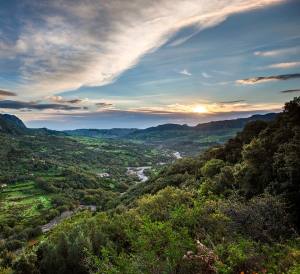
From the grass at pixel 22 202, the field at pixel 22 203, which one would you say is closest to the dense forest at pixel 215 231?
the field at pixel 22 203

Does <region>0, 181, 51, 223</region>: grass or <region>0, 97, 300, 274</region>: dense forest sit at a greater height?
<region>0, 97, 300, 274</region>: dense forest

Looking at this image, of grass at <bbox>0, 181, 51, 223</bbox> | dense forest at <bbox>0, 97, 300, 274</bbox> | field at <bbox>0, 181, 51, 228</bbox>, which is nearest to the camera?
dense forest at <bbox>0, 97, 300, 274</bbox>

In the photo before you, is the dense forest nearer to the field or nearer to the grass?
the field

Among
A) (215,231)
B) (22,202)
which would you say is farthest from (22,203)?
(215,231)

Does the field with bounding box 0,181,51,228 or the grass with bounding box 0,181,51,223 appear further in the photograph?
the grass with bounding box 0,181,51,223

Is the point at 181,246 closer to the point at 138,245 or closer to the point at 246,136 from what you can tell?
the point at 138,245

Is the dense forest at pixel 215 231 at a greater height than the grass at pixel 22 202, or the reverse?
the dense forest at pixel 215 231

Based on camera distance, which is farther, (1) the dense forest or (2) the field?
(2) the field

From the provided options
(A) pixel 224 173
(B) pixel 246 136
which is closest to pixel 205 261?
(A) pixel 224 173

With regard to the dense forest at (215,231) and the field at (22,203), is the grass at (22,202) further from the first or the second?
the dense forest at (215,231)

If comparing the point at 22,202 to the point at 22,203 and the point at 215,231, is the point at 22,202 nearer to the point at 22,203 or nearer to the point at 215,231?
the point at 22,203

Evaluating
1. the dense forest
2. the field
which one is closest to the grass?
the field

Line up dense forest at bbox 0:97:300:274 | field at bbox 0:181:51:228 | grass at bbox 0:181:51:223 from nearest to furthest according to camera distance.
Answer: dense forest at bbox 0:97:300:274 → field at bbox 0:181:51:228 → grass at bbox 0:181:51:223

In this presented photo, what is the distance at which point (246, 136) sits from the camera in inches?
2443
